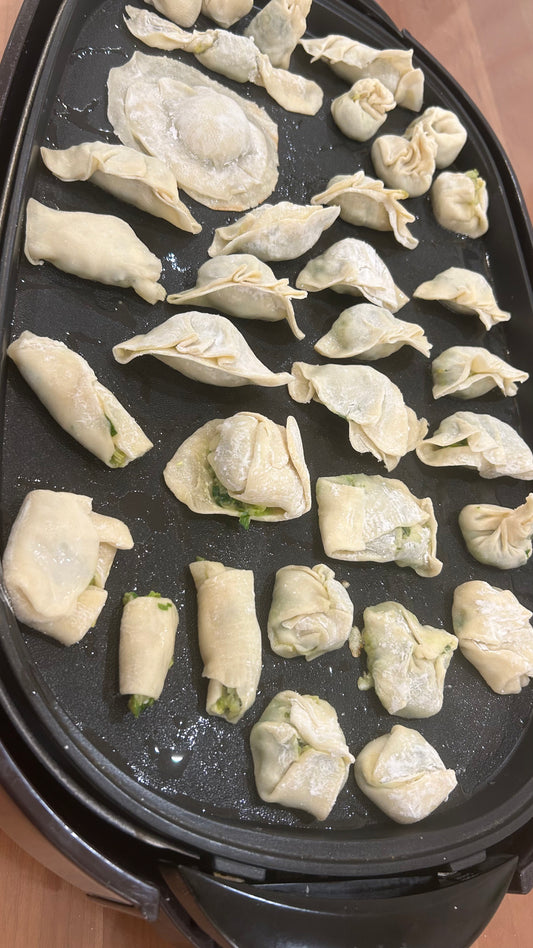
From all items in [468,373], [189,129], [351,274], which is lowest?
[468,373]

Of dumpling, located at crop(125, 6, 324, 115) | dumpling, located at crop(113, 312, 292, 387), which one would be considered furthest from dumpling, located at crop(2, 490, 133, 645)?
dumpling, located at crop(125, 6, 324, 115)

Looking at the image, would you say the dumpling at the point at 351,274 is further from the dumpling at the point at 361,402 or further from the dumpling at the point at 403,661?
the dumpling at the point at 403,661

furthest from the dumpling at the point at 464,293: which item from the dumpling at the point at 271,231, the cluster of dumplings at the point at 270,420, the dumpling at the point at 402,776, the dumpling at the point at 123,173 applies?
the dumpling at the point at 402,776

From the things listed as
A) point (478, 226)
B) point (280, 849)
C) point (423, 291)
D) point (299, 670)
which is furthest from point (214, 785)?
point (478, 226)

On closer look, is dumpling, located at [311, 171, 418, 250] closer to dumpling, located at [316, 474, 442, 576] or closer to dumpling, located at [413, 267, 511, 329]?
dumpling, located at [413, 267, 511, 329]

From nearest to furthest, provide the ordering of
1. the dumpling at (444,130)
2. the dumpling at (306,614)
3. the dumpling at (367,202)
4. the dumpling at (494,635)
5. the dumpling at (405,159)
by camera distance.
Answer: the dumpling at (306,614)
the dumpling at (494,635)
the dumpling at (367,202)
the dumpling at (405,159)
the dumpling at (444,130)

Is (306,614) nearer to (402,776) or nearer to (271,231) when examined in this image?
(402,776)

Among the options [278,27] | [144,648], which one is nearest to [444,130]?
[278,27]
